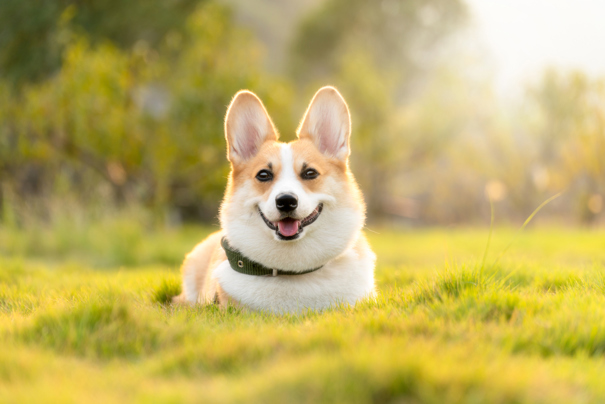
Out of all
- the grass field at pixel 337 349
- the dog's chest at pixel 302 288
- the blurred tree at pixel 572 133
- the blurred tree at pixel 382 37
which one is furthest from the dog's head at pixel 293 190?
the blurred tree at pixel 382 37

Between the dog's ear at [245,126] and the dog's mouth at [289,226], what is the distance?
75 centimetres

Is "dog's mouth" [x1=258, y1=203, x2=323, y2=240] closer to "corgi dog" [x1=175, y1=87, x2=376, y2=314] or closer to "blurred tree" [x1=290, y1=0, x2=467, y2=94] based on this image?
"corgi dog" [x1=175, y1=87, x2=376, y2=314]

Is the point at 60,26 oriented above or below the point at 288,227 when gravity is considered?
above

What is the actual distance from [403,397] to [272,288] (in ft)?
5.90

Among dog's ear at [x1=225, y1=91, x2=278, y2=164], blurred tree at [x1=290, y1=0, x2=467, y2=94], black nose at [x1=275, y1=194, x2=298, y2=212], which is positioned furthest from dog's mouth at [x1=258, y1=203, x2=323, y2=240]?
blurred tree at [x1=290, y1=0, x2=467, y2=94]

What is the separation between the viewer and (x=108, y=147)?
38.8 ft

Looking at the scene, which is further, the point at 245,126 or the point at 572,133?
the point at 572,133

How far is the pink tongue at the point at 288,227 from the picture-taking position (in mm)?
3283

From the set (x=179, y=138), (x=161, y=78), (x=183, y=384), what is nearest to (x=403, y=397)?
(x=183, y=384)

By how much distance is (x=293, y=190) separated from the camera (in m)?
3.25

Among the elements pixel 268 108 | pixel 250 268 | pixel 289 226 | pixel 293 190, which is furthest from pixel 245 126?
pixel 268 108

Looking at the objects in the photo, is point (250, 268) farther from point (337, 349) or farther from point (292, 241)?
point (337, 349)

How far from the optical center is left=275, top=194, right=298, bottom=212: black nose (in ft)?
10.4

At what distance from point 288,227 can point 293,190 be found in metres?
0.26
